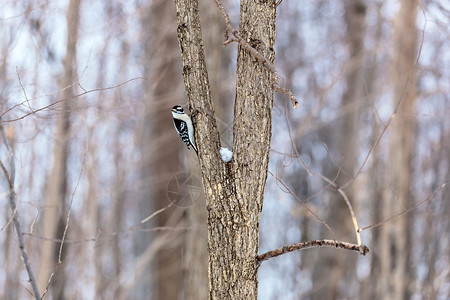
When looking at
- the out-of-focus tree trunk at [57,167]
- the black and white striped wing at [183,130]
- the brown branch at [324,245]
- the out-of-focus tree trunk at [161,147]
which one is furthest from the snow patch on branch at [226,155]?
the out-of-focus tree trunk at [161,147]

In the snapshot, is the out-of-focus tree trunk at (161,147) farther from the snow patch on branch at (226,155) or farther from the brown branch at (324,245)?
the brown branch at (324,245)

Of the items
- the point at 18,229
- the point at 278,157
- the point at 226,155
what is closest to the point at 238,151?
the point at 226,155

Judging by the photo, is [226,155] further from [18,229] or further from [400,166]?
[400,166]

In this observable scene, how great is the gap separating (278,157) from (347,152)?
267 cm

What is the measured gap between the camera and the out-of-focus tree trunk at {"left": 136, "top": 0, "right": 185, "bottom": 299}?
10029 mm

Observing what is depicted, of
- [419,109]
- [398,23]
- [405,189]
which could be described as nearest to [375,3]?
[398,23]

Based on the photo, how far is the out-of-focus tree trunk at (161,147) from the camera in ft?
32.9

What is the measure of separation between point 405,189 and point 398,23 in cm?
262

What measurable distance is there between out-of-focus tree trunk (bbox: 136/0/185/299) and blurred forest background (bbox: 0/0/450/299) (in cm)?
3

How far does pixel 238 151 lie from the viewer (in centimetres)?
279

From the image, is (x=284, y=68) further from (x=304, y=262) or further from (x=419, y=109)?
(x=304, y=262)

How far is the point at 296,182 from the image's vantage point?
11.5m

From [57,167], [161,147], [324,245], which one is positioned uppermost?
[161,147]

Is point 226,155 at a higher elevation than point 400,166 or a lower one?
lower
